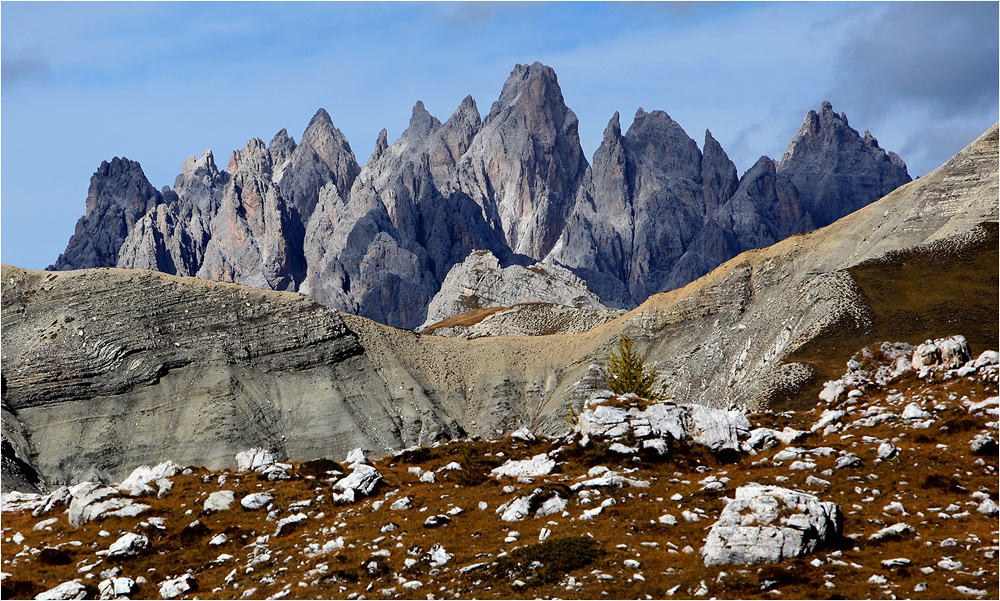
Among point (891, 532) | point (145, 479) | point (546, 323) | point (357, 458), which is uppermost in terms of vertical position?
point (546, 323)

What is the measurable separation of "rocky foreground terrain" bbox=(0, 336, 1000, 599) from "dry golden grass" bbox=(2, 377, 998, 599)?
10 centimetres

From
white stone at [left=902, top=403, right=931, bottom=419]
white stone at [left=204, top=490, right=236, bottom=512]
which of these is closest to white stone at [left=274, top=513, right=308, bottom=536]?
white stone at [left=204, top=490, right=236, bottom=512]

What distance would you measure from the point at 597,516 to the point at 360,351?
115m

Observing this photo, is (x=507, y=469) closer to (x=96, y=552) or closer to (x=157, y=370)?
(x=96, y=552)

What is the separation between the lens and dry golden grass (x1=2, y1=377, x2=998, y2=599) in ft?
85.1

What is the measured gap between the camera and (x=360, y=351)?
474 feet

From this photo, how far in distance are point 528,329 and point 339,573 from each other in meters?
163

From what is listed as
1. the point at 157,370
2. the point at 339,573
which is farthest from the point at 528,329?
the point at 339,573

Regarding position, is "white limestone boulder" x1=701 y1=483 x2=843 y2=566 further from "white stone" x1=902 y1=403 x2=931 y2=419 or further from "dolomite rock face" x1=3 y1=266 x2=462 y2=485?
"dolomite rock face" x1=3 y1=266 x2=462 y2=485

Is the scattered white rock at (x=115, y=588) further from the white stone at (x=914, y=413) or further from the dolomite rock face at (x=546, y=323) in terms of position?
the dolomite rock face at (x=546, y=323)

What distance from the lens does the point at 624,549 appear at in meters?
28.8

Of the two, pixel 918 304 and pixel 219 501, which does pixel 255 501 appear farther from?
pixel 918 304

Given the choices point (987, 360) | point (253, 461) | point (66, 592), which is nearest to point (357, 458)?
point (253, 461)

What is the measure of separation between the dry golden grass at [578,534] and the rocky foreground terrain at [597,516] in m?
0.10
